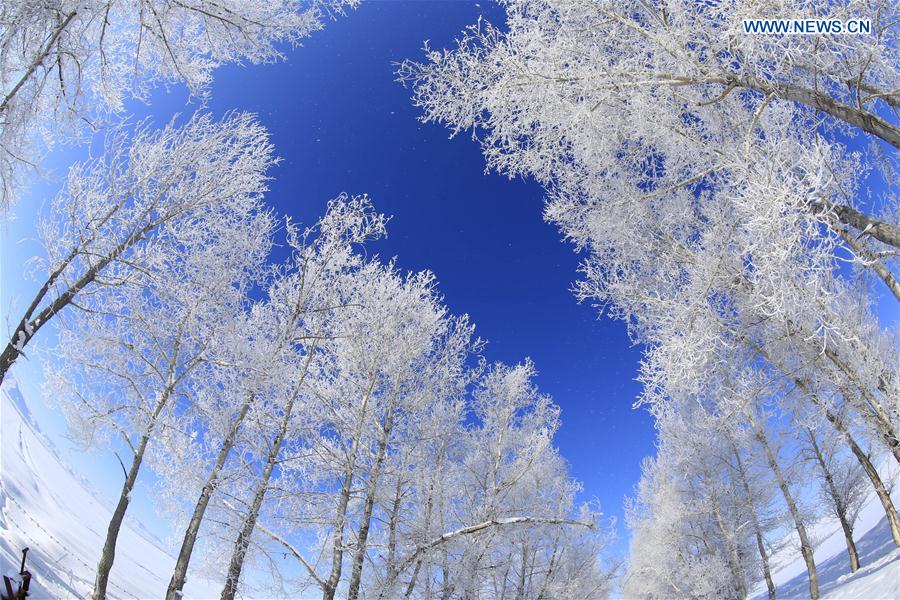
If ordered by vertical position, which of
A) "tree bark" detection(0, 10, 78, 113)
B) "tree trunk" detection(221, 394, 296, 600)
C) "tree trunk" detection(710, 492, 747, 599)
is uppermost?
"tree bark" detection(0, 10, 78, 113)

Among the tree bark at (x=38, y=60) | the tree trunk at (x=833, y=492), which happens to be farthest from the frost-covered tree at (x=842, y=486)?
the tree bark at (x=38, y=60)

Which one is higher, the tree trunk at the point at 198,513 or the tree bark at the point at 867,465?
the tree bark at the point at 867,465

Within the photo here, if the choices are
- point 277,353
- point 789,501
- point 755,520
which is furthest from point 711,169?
point 755,520

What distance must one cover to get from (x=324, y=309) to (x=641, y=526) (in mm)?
16934

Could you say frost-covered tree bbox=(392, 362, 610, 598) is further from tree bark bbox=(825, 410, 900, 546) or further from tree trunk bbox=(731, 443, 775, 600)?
tree trunk bbox=(731, 443, 775, 600)

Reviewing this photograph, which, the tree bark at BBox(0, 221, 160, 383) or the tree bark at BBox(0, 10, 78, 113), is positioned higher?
the tree bark at BBox(0, 10, 78, 113)

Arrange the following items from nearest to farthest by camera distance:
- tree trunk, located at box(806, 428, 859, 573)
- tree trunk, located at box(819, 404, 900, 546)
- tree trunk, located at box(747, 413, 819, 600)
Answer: tree trunk, located at box(819, 404, 900, 546)
tree trunk, located at box(747, 413, 819, 600)
tree trunk, located at box(806, 428, 859, 573)

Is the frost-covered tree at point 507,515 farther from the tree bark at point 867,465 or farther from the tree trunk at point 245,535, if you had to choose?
the tree bark at point 867,465

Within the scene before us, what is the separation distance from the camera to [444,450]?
7867 millimetres

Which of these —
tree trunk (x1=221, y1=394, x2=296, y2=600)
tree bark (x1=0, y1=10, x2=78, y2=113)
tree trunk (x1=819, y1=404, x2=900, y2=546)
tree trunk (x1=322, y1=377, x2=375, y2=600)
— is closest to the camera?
tree bark (x1=0, y1=10, x2=78, y2=113)

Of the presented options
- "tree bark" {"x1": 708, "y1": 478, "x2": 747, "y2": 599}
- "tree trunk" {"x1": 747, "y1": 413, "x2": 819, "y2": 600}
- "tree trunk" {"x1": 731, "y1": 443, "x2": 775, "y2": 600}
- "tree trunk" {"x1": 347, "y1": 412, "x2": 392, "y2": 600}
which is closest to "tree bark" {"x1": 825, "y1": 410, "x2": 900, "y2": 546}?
"tree trunk" {"x1": 747, "y1": 413, "x2": 819, "y2": 600}

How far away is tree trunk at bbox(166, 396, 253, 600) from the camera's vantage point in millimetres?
4945

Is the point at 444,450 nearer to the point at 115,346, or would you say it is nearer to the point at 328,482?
the point at 328,482

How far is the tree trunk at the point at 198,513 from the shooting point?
16.2 ft
